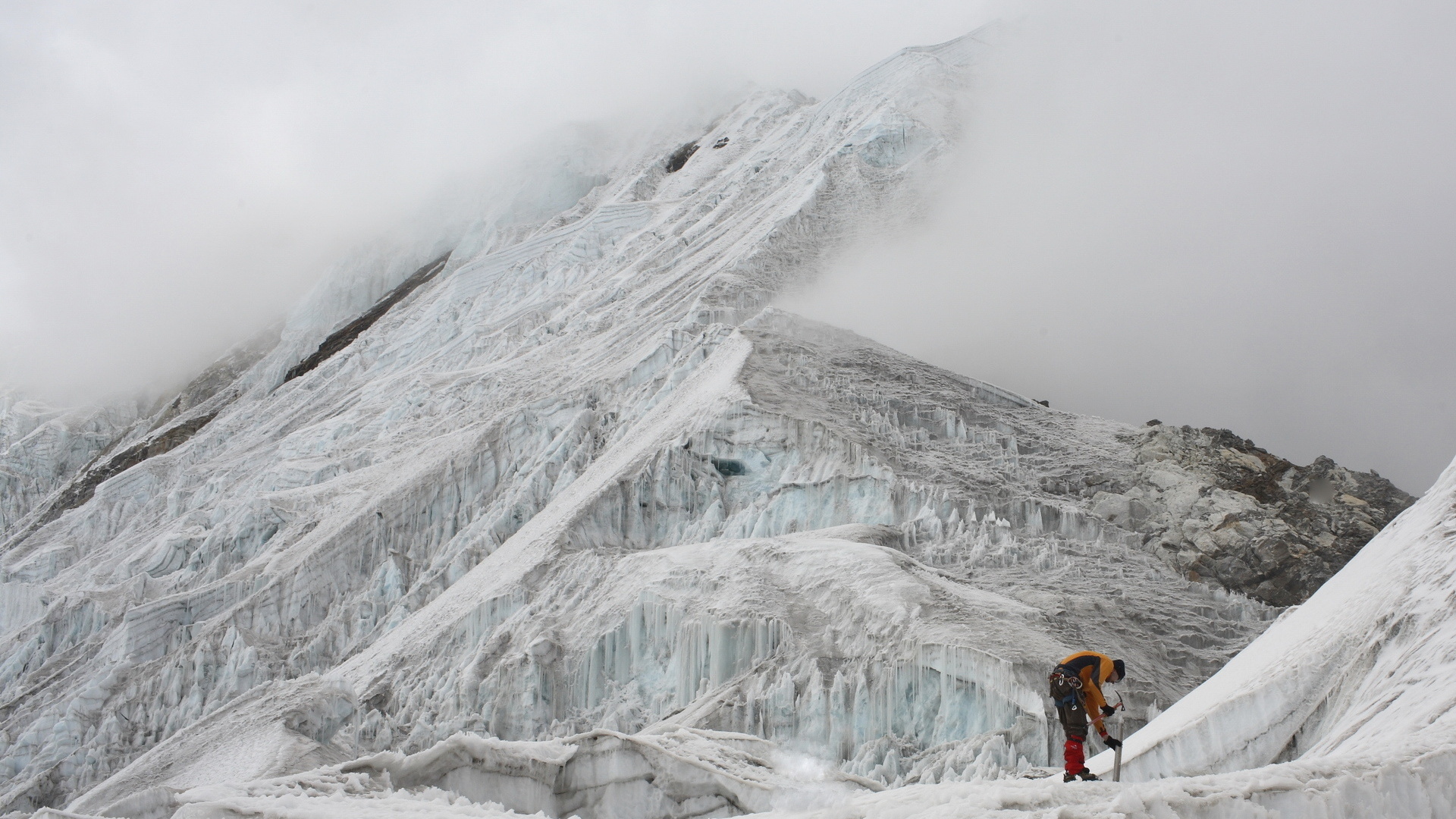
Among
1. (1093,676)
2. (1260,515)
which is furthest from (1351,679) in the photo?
(1260,515)

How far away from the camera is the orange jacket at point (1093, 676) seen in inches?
308

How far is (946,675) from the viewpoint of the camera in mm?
17203

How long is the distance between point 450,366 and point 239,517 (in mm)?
12760

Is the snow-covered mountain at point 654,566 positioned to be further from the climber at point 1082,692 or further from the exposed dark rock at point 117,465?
the exposed dark rock at point 117,465

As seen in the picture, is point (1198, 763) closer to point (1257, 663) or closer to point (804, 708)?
point (1257, 663)

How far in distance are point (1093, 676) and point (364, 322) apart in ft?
232

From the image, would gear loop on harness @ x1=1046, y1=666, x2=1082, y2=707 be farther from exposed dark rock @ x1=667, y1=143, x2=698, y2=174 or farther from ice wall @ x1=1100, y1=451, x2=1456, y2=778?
exposed dark rock @ x1=667, y1=143, x2=698, y2=174

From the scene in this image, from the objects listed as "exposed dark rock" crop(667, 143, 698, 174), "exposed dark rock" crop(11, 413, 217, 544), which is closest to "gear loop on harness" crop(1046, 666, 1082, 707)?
"exposed dark rock" crop(667, 143, 698, 174)

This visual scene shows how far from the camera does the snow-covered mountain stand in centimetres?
1686

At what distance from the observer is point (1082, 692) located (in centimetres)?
786

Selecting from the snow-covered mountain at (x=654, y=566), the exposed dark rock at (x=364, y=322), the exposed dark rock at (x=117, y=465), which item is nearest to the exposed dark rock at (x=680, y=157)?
A: the exposed dark rock at (x=364, y=322)

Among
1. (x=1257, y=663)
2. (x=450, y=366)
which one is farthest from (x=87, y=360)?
(x=1257, y=663)

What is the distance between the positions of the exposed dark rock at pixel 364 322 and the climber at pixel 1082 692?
63.9m

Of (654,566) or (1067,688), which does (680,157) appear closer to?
(654,566)
